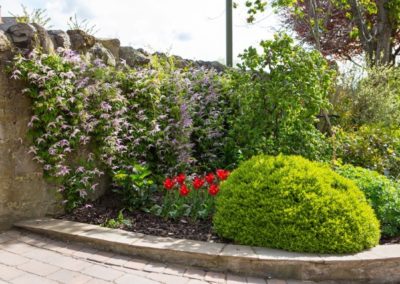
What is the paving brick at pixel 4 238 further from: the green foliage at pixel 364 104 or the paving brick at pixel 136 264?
the green foliage at pixel 364 104

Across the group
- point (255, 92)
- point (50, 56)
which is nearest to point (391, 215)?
point (255, 92)

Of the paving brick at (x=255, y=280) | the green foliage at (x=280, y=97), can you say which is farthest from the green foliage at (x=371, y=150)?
the paving brick at (x=255, y=280)

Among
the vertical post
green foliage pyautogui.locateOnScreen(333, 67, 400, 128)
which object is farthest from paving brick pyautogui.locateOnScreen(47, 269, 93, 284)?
green foliage pyautogui.locateOnScreen(333, 67, 400, 128)

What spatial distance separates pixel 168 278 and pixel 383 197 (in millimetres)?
2082

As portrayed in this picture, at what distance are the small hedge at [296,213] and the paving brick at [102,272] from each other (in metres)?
0.88

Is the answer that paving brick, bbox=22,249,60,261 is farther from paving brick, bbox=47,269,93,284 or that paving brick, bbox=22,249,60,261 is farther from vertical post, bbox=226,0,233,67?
vertical post, bbox=226,0,233,67

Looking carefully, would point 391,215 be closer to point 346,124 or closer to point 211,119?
point 211,119

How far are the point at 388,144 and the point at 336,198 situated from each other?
2.81 metres

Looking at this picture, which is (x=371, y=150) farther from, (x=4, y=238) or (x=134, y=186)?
(x=4, y=238)

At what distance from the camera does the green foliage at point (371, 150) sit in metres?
4.99

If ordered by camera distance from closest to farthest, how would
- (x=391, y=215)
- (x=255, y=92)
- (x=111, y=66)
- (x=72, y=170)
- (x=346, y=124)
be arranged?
(x=391, y=215), (x=72, y=170), (x=111, y=66), (x=255, y=92), (x=346, y=124)

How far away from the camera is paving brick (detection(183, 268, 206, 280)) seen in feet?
8.86

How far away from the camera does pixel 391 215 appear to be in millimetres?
3375

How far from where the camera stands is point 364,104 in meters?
6.91
